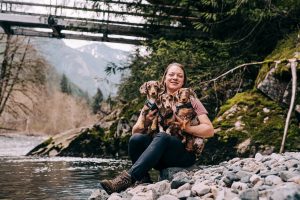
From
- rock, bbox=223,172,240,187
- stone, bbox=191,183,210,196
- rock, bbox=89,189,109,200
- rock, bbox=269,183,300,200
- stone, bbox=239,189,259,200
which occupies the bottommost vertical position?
rock, bbox=89,189,109,200

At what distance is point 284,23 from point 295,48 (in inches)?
91.0

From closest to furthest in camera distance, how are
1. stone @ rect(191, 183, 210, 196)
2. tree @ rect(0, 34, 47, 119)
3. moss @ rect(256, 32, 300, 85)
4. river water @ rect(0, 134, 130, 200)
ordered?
stone @ rect(191, 183, 210, 196)
river water @ rect(0, 134, 130, 200)
moss @ rect(256, 32, 300, 85)
tree @ rect(0, 34, 47, 119)

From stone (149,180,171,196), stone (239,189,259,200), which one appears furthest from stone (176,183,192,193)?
stone (239,189,259,200)

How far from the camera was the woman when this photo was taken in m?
4.00

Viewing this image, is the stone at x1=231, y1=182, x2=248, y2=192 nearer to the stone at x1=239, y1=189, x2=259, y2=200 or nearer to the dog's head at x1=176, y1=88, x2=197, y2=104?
the stone at x1=239, y1=189, x2=259, y2=200

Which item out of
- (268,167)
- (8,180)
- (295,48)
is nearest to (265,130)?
(295,48)

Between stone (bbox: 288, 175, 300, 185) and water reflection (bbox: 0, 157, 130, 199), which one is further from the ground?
stone (bbox: 288, 175, 300, 185)

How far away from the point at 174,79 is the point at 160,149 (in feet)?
2.26

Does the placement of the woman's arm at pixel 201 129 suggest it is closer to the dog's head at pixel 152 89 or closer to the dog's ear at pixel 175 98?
the dog's ear at pixel 175 98

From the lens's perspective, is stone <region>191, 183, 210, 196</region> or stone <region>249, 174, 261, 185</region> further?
stone <region>191, 183, 210, 196</region>

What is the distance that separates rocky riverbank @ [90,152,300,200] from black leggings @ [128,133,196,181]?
0.34ft

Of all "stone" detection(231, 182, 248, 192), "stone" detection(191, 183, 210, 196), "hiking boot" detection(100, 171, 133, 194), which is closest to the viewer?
"stone" detection(231, 182, 248, 192)

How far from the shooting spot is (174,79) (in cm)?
427

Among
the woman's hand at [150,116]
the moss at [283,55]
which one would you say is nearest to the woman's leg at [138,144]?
the woman's hand at [150,116]
